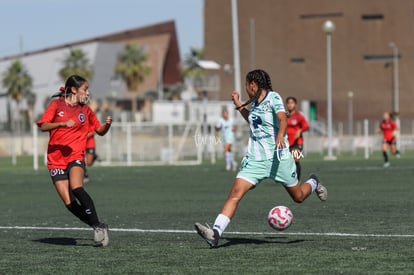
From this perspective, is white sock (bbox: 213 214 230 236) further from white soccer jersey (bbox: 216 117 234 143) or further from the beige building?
the beige building

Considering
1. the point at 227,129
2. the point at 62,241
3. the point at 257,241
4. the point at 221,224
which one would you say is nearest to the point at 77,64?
the point at 227,129

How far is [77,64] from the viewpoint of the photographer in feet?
432

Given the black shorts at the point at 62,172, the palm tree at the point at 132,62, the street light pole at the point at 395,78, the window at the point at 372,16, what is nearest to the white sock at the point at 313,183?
the black shorts at the point at 62,172

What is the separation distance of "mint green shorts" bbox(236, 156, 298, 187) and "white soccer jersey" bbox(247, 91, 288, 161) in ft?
0.23

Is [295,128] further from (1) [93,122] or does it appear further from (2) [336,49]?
(2) [336,49]

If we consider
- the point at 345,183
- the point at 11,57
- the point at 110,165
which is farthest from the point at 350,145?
the point at 11,57

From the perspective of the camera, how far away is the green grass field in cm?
1059

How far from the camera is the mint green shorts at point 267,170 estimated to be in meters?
12.5

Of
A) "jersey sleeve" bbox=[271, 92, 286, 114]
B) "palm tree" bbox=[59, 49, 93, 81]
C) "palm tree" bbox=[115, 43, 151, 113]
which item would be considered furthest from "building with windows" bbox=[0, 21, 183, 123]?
"jersey sleeve" bbox=[271, 92, 286, 114]

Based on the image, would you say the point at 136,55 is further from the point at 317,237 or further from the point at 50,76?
the point at 317,237

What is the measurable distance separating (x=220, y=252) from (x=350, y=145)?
6359 cm

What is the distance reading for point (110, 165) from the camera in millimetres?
49188

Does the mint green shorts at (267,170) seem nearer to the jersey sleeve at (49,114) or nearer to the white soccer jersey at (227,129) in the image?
Result: the jersey sleeve at (49,114)

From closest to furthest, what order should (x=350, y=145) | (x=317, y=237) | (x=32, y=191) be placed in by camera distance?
(x=317, y=237) → (x=32, y=191) → (x=350, y=145)
